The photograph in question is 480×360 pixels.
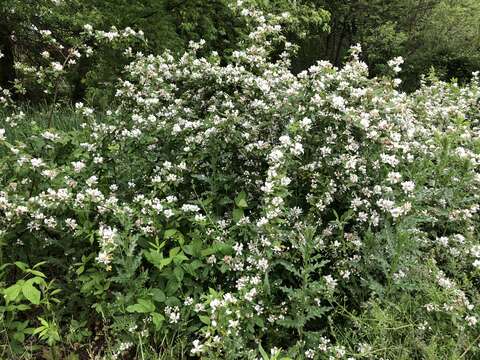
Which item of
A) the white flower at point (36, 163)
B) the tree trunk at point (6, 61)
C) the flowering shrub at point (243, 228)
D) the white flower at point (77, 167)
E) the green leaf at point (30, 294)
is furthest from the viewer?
the tree trunk at point (6, 61)

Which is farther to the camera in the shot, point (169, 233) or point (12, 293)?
point (169, 233)

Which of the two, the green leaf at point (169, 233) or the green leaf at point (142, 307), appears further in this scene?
the green leaf at point (169, 233)

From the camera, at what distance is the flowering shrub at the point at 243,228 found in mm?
2445

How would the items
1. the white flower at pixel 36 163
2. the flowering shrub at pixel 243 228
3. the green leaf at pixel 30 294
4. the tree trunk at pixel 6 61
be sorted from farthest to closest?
the tree trunk at pixel 6 61 → the white flower at pixel 36 163 → the flowering shrub at pixel 243 228 → the green leaf at pixel 30 294

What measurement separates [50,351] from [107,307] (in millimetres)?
407

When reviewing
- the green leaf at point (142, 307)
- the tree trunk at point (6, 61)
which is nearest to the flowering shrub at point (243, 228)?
the green leaf at point (142, 307)

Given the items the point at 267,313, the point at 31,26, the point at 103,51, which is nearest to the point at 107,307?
the point at 267,313

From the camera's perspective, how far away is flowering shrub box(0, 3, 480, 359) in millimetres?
2445

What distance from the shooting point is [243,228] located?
9.11 ft

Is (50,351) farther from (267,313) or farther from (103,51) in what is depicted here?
(103,51)

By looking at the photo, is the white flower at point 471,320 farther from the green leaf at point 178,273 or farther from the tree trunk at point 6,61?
the tree trunk at point 6,61

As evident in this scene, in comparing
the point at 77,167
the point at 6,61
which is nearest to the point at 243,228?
the point at 77,167

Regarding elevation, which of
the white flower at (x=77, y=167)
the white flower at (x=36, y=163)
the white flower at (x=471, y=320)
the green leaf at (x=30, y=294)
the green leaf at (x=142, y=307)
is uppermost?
the white flower at (x=36, y=163)

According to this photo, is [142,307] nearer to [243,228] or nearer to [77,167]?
[243,228]
